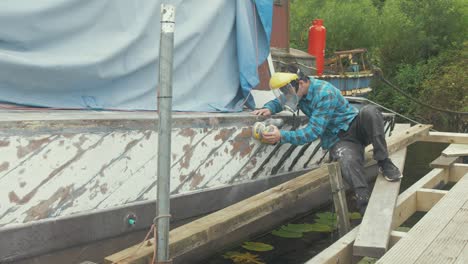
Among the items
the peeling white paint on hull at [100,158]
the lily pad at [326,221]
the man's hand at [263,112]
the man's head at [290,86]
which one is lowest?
the lily pad at [326,221]

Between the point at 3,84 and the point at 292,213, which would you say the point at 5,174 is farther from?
the point at 292,213

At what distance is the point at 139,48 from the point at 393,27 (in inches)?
937

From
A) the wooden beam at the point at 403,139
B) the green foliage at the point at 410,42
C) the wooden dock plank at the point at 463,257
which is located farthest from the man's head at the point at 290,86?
the green foliage at the point at 410,42

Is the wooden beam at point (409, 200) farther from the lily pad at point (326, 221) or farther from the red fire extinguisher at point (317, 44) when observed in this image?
the red fire extinguisher at point (317, 44)

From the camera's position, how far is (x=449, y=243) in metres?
2.86

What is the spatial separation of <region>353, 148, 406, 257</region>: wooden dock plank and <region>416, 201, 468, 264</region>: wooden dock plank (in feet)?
0.95

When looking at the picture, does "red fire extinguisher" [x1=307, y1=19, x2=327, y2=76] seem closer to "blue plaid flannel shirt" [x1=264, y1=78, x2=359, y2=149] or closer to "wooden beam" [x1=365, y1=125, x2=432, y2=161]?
"wooden beam" [x1=365, y1=125, x2=432, y2=161]

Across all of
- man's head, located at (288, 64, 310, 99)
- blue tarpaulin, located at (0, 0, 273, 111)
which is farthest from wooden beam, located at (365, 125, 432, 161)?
blue tarpaulin, located at (0, 0, 273, 111)

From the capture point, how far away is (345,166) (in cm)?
442

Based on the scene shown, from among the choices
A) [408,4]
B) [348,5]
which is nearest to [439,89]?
[408,4]

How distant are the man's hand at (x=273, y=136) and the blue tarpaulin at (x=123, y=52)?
1.81 ft

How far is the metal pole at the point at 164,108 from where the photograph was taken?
6.30ft

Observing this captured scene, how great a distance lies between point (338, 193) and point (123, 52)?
84.2 inches

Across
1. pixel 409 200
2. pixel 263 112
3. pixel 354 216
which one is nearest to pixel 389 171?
pixel 409 200
